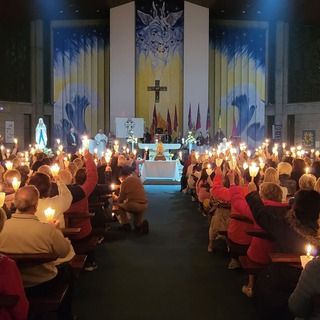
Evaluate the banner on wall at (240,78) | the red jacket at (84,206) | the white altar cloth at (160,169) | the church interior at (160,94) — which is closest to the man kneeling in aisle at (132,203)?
the church interior at (160,94)

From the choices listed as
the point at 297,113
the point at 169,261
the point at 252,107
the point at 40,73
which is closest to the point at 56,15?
the point at 40,73

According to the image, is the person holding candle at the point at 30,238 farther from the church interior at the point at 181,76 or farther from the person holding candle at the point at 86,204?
the church interior at the point at 181,76

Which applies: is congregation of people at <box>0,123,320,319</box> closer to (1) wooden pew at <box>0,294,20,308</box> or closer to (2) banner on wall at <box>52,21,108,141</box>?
(1) wooden pew at <box>0,294,20,308</box>

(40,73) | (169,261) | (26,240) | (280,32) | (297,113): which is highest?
(280,32)

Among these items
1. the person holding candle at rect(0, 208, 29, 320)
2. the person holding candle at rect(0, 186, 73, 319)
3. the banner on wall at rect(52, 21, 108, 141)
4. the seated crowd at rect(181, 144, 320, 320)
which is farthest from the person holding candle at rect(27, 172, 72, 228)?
the banner on wall at rect(52, 21, 108, 141)

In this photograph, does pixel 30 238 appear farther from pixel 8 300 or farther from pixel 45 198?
pixel 45 198

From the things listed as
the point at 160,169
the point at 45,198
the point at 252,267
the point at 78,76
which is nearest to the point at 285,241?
the point at 252,267

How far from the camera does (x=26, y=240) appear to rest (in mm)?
3164

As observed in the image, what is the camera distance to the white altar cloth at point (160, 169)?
1501 centimetres

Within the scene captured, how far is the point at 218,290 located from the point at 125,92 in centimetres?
1656

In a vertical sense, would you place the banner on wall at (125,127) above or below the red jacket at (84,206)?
above

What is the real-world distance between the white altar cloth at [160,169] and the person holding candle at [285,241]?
1128cm

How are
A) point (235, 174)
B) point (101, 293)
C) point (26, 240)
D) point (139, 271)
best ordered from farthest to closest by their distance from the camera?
point (139, 271) → point (235, 174) → point (101, 293) → point (26, 240)

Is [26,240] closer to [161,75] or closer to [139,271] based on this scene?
[139,271]
